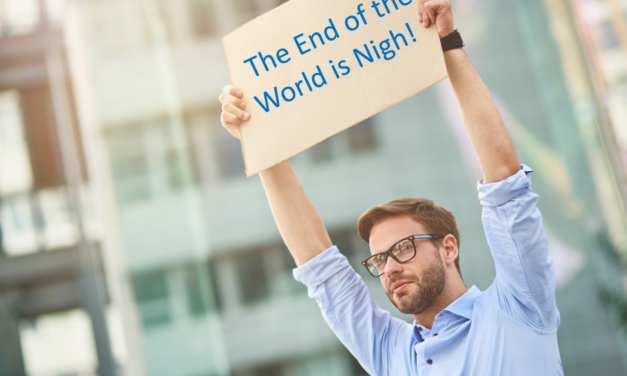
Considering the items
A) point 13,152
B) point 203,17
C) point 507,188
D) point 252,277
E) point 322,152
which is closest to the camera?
point 507,188

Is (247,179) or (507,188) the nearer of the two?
(507,188)

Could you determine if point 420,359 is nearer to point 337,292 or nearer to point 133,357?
point 337,292

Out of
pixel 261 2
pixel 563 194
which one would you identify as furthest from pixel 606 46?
pixel 261 2

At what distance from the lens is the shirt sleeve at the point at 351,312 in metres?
1.11

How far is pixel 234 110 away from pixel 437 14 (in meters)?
0.40

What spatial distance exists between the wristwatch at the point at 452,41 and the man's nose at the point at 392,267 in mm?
394

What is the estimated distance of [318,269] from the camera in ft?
3.69

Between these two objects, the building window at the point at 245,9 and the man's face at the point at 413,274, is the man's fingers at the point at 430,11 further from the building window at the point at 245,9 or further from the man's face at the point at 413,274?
the building window at the point at 245,9

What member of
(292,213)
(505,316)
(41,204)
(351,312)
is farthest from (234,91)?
(41,204)

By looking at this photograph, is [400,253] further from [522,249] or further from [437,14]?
[437,14]

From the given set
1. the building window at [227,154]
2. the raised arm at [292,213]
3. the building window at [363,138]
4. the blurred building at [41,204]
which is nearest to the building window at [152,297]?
the blurred building at [41,204]

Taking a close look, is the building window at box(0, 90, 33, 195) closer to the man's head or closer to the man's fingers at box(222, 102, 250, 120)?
the man's fingers at box(222, 102, 250, 120)

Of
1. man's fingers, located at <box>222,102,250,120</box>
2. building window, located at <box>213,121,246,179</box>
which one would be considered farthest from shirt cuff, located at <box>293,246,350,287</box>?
building window, located at <box>213,121,246,179</box>

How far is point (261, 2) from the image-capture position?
142 inches
